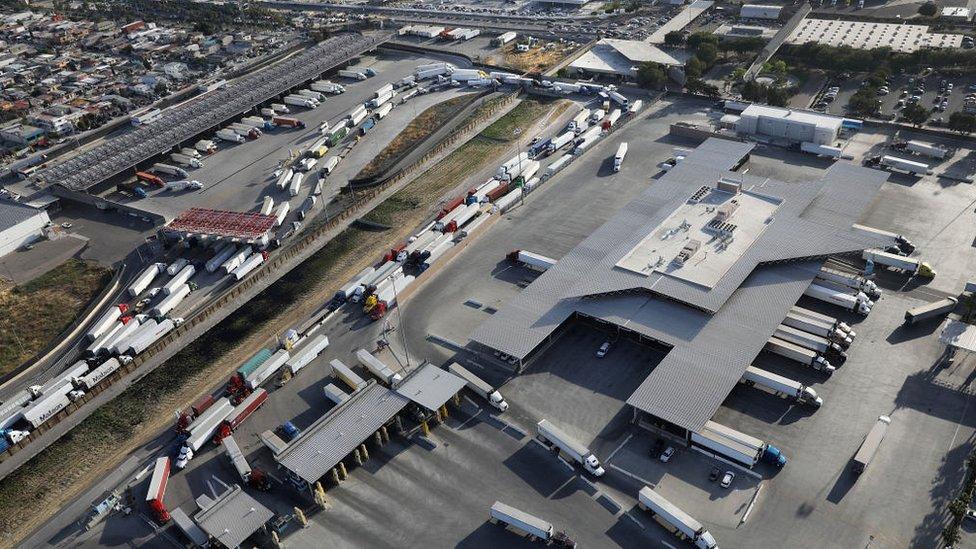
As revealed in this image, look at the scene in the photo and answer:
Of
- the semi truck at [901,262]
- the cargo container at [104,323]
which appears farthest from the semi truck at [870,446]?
the cargo container at [104,323]

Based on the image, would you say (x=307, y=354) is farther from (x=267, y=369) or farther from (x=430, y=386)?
(x=430, y=386)

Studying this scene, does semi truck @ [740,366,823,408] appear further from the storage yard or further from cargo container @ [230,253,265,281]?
cargo container @ [230,253,265,281]

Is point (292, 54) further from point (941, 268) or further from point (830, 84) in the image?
point (941, 268)

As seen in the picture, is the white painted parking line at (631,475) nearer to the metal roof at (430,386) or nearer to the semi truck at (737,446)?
the semi truck at (737,446)

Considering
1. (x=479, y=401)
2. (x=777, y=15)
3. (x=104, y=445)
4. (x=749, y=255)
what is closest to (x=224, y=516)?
(x=104, y=445)

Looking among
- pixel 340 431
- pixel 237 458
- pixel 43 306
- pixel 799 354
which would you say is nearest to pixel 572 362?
pixel 799 354

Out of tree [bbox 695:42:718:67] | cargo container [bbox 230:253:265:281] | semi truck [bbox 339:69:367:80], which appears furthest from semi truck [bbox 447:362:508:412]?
semi truck [bbox 339:69:367:80]
